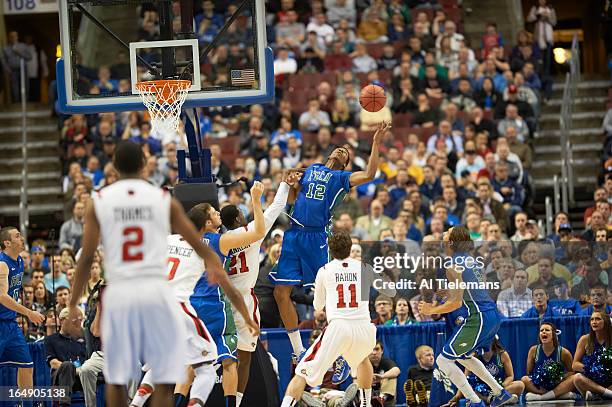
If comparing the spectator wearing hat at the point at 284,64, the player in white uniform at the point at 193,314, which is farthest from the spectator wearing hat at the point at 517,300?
the spectator wearing hat at the point at 284,64

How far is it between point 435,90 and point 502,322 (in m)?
8.29

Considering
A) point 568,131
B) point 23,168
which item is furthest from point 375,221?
point 23,168

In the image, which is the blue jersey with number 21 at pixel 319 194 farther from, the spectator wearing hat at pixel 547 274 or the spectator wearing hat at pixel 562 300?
the spectator wearing hat at pixel 562 300

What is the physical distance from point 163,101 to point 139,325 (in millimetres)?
5380

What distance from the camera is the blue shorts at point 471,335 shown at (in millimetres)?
12391

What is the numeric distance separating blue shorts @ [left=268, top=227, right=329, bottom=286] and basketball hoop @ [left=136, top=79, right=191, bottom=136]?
1887 millimetres

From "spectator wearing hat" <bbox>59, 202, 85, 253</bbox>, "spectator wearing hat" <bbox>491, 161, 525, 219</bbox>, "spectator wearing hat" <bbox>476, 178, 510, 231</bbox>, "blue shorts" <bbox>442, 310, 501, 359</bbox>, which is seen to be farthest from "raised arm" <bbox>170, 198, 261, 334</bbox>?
"spectator wearing hat" <bbox>491, 161, 525, 219</bbox>

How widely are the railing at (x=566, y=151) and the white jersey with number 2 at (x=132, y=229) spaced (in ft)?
38.1

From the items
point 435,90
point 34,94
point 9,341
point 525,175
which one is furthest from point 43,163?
point 9,341

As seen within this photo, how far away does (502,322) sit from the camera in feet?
47.4

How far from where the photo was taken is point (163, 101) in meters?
13.4

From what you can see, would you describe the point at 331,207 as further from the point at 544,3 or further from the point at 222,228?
the point at 544,3

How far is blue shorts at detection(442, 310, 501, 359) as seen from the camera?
12391 millimetres

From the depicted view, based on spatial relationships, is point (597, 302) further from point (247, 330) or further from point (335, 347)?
point (247, 330)
